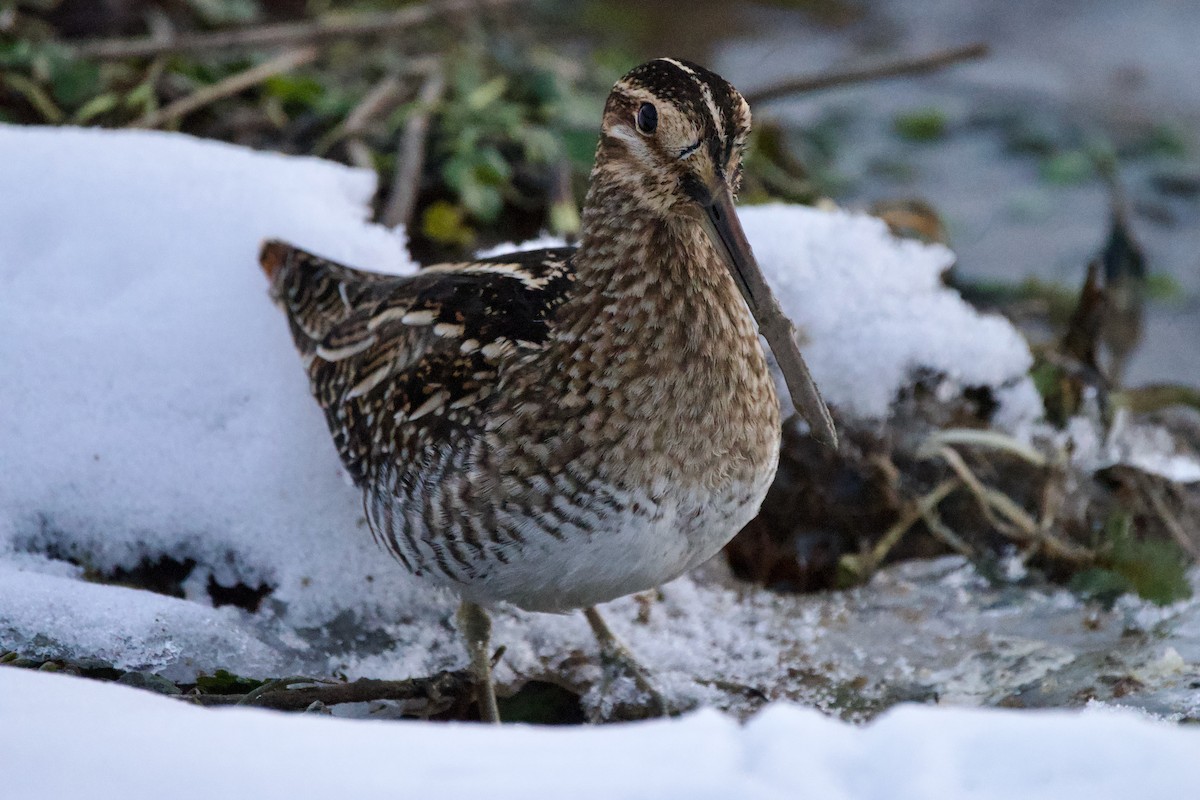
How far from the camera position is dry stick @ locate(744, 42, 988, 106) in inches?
201

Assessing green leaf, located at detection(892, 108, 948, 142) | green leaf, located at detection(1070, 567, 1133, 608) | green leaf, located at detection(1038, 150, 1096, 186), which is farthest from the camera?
green leaf, located at detection(892, 108, 948, 142)

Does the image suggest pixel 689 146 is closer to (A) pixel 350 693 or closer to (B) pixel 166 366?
(A) pixel 350 693

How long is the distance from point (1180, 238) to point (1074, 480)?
236 cm

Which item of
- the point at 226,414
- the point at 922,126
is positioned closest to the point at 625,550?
the point at 226,414

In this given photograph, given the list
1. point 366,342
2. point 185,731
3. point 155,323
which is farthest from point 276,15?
point 185,731

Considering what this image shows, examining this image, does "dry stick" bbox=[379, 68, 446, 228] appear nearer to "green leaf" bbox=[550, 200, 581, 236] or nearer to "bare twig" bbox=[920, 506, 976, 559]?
"green leaf" bbox=[550, 200, 581, 236]

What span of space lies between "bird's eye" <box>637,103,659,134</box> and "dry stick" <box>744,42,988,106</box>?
2.44 m

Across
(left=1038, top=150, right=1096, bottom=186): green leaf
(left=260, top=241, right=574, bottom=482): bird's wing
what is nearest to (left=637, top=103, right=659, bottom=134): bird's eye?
(left=260, top=241, right=574, bottom=482): bird's wing

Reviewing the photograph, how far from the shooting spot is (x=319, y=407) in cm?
348

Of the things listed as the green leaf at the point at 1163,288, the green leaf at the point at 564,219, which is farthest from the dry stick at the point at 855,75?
the green leaf at the point at 1163,288

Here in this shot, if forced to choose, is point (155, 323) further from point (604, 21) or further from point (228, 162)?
Result: point (604, 21)

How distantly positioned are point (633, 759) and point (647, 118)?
1336mm

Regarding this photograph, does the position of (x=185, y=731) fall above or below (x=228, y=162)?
below

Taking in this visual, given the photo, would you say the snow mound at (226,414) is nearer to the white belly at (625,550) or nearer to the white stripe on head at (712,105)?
the white belly at (625,550)
